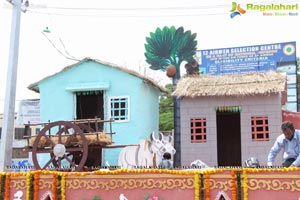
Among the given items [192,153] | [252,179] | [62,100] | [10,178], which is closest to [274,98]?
[192,153]

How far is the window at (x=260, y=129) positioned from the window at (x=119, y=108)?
4.40 m

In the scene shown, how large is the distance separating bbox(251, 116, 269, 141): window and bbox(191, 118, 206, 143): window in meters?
1.60

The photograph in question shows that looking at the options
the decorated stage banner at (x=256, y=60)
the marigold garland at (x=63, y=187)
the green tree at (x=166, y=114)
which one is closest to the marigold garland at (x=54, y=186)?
the marigold garland at (x=63, y=187)

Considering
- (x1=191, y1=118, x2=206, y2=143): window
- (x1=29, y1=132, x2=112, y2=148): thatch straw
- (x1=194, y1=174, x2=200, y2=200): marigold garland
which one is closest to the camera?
(x1=194, y1=174, x2=200, y2=200): marigold garland

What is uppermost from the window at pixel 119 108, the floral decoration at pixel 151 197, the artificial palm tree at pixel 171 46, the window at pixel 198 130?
the artificial palm tree at pixel 171 46

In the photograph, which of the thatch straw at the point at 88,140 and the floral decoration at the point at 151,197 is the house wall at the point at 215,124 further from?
the floral decoration at the point at 151,197

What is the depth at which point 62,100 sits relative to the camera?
16.4 m

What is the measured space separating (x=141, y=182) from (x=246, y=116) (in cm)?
851

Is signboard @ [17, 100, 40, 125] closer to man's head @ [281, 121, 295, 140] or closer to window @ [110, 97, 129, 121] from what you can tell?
window @ [110, 97, 129, 121]

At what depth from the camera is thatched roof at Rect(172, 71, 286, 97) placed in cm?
1434

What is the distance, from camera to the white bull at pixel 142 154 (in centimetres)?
1405

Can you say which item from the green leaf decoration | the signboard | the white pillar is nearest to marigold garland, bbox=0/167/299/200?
the white pillar

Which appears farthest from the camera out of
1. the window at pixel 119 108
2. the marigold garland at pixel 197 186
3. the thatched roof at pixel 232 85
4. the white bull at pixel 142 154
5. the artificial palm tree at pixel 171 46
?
the artificial palm tree at pixel 171 46

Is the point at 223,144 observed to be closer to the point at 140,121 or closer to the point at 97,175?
the point at 140,121
